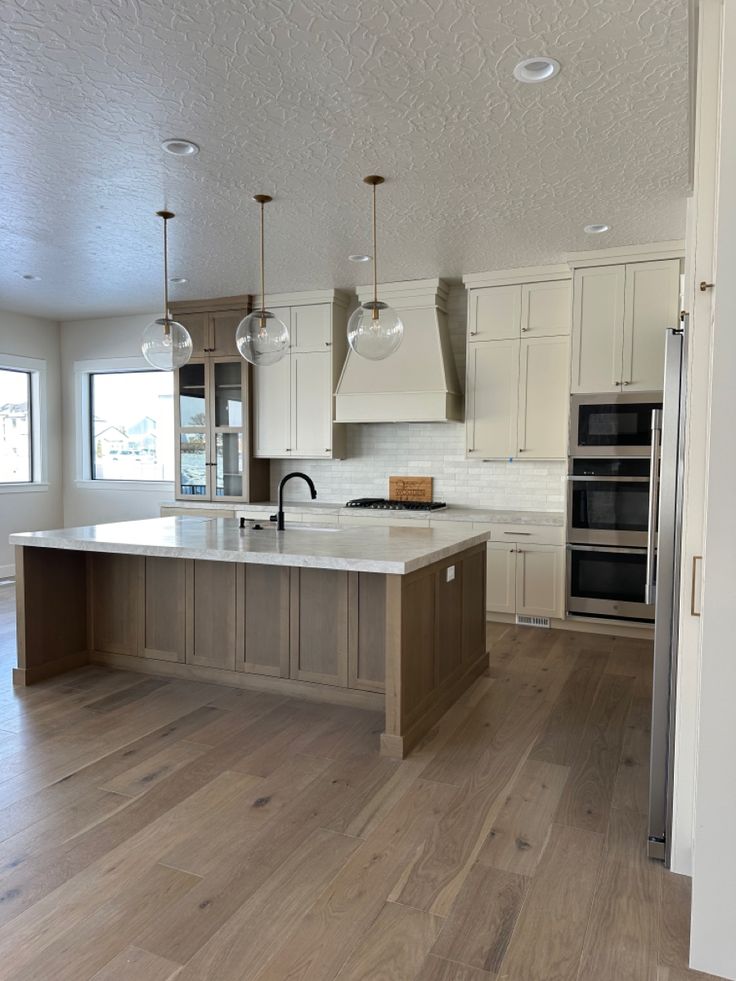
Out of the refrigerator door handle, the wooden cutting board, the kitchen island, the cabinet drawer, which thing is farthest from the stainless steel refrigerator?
the wooden cutting board

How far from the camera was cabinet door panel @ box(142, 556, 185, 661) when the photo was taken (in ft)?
12.7

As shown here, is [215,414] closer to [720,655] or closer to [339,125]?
[339,125]

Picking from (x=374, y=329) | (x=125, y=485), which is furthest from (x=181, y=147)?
(x=125, y=485)

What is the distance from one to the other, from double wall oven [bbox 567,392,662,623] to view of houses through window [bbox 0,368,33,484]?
570cm

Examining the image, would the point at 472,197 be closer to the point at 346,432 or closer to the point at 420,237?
the point at 420,237

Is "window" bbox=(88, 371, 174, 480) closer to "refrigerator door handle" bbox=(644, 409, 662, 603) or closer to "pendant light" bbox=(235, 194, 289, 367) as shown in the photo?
"pendant light" bbox=(235, 194, 289, 367)

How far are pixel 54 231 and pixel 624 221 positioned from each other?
3626mm

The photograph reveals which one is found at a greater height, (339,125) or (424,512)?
(339,125)

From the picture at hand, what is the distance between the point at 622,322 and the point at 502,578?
2.05 metres

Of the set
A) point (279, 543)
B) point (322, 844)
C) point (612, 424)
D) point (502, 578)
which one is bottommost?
point (322, 844)

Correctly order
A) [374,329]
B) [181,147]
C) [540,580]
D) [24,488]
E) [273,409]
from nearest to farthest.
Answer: [181,147] → [374,329] → [540,580] → [273,409] → [24,488]

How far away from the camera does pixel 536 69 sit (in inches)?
100

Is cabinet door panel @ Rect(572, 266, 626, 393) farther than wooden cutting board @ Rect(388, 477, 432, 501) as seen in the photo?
No

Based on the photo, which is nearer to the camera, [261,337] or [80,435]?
[261,337]
